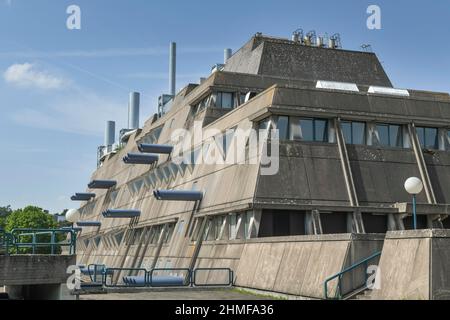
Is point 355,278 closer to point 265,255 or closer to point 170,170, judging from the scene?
point 265,255

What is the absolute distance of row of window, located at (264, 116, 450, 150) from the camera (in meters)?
29.7

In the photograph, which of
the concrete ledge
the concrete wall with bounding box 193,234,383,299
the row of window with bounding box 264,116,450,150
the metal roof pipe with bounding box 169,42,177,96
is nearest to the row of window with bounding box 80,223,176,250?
the concrete wall with bounding box 193,234,383,299

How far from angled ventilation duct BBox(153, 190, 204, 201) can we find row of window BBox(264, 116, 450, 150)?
6.73 metres

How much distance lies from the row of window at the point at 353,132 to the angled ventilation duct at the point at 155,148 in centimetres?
1438

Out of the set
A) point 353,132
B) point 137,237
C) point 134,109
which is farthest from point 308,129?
point 134,109

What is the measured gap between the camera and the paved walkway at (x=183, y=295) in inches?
855

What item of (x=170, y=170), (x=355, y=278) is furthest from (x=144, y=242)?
(x=355, y=278)

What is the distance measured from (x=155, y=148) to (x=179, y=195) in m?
9.91

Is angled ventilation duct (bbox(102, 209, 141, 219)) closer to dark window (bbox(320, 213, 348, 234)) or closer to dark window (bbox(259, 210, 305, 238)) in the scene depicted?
dark window (bbox(259, 210, 305, 238))

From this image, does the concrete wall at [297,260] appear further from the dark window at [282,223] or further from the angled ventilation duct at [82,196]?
the angled ventilation duct at [82,196]

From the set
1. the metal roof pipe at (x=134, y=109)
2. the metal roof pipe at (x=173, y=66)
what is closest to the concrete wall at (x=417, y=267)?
the metal roof pipe at (x=173, y=66)

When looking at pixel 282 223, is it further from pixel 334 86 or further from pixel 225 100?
pixel 225 100

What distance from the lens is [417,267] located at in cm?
1531
